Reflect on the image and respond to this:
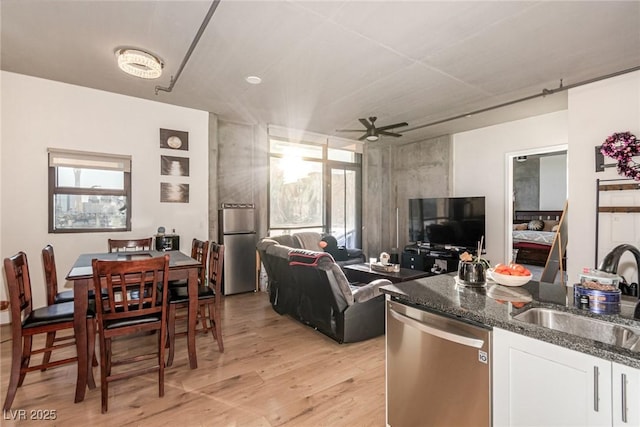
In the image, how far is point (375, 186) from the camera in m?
7.51

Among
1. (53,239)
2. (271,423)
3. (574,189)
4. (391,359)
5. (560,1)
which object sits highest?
(560,1)

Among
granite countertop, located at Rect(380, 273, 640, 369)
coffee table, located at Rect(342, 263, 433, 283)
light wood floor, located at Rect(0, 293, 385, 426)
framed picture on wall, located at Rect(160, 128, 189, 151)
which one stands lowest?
light wood floor, located at Rect(0, 293, 385, 426)

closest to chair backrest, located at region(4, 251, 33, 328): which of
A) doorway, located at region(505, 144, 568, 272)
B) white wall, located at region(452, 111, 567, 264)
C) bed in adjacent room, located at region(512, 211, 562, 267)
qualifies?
white wall, located at region(452, 111, 567, 264)

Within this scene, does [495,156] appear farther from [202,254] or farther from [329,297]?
[202,254]

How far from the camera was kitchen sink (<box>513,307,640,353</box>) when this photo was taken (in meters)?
1.28

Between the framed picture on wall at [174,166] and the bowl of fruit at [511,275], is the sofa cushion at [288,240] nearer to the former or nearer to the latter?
the framed picture on wall at [174,166]

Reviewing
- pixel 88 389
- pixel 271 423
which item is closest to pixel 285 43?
pixel 271 423

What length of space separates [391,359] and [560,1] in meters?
2.93

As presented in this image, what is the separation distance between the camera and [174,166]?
4.75m

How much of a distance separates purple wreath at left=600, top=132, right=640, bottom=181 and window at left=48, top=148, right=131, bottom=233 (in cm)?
612

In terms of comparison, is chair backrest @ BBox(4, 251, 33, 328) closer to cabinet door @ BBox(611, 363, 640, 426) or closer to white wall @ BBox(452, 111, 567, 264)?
cabinet door @ BBox(611, 363, 640, 426)

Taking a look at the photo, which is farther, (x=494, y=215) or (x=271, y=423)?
(x=494, y=215)

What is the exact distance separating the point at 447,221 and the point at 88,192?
6043 millimetres

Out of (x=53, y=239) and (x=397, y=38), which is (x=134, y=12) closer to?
(x=397, y=38)
